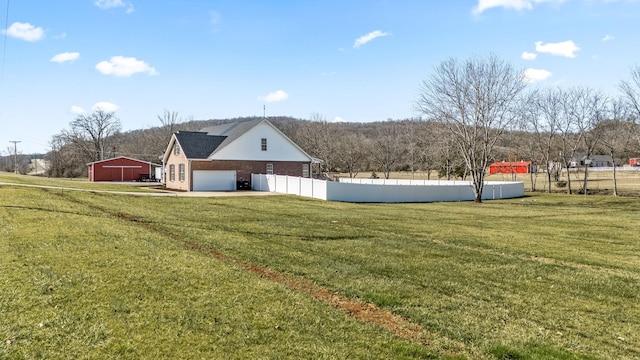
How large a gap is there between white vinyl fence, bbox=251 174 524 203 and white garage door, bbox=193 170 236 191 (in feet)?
6.21

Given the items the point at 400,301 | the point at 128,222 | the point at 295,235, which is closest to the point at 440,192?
the point at 295,235

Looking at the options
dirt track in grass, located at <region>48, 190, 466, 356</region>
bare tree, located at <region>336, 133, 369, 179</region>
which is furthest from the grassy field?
bare tree, located at <region>336, 133, 369, 179</region>

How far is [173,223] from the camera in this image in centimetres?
1376

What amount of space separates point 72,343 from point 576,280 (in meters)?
9.00

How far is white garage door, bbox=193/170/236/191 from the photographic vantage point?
34781 millimetres

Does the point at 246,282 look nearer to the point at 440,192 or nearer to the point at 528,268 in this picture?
the point at 528,268

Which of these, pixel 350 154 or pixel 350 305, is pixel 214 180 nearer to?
pixel 350 154

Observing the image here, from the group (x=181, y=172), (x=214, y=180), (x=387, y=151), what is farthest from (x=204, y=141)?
(x=387, y=151)

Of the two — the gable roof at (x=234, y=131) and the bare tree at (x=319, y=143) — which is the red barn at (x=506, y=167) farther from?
the gable roof at (x=234, y=131)

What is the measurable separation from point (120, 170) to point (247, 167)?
22026 mm

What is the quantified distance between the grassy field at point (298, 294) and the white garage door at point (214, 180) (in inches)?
843

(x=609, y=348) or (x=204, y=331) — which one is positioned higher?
(x=204, y=331)

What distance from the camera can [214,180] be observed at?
35.3m

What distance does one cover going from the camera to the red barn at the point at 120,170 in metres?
49.3
